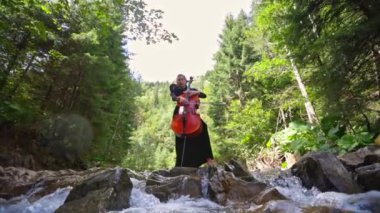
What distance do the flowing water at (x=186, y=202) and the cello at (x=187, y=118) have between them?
3.74ft

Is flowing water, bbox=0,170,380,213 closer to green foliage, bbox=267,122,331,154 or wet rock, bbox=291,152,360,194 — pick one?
wet rock, bbox=291,152,360,194

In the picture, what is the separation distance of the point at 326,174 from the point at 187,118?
302cm

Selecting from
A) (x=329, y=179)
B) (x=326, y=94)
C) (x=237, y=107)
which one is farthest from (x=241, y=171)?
(x=237, y=107)

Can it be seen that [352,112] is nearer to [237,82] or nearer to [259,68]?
[259,68]

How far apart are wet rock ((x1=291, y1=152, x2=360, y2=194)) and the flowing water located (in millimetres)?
236

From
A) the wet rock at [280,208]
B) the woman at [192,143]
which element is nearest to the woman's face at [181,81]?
the woman at [192,143]

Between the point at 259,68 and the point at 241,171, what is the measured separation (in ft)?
32.9

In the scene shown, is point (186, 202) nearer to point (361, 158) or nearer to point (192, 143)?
point (192, 143)

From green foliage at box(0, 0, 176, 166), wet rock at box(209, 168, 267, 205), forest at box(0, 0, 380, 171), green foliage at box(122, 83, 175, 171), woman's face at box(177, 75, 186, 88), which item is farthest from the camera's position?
green foliage at box(122, 83, 175, 171)

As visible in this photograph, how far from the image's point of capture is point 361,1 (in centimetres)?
829

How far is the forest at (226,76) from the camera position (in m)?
8.41

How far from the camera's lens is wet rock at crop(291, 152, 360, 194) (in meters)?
6.31

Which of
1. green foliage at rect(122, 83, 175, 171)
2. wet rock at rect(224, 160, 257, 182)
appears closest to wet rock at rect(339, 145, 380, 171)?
wet rock at rect(224, 160, 257, 182)

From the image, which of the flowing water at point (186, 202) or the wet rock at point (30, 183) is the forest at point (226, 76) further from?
the wet rock at point (30, 183)
